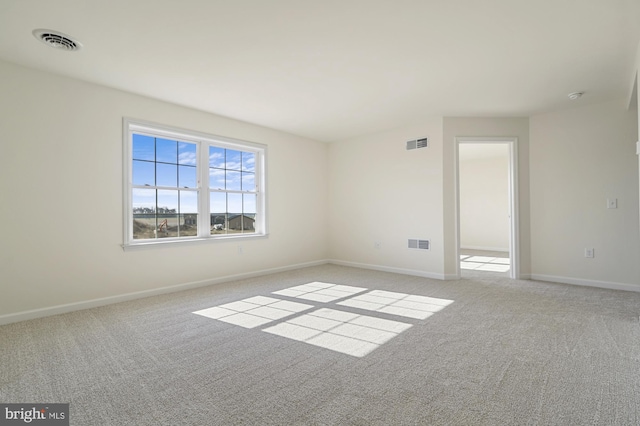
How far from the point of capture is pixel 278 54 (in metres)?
3.13

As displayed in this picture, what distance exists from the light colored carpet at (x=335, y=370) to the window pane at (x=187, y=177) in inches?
74.1

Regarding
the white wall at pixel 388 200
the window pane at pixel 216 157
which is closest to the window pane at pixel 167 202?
the window pane at pixel 216 157

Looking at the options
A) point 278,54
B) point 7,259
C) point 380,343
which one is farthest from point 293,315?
point 7,259

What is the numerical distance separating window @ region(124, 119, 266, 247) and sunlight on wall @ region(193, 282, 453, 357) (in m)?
1.52

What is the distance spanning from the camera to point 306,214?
642 cm

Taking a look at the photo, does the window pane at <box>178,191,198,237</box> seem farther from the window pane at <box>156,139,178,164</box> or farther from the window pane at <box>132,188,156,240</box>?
the window pane at <box>156,139,178,164</box>

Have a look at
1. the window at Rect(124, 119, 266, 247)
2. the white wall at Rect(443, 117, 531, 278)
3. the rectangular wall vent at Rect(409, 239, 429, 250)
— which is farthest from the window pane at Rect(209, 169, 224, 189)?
the white wall at Rect(443, 117, 531, 278)

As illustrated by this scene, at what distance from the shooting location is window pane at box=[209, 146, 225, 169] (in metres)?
5.05

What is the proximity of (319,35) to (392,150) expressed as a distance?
11.0ft

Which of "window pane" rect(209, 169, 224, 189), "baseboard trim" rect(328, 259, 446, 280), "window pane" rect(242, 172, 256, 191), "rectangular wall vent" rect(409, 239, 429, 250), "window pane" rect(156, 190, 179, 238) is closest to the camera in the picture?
"window pane" rect(156, 190, 179, 238)

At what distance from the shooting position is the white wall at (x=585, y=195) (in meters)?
4.38

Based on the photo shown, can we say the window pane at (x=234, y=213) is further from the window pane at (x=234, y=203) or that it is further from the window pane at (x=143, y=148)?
the window pane at (x=143, y=148)

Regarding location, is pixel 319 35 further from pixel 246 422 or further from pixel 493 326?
pixel 493 326

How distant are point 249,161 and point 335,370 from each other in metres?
4.18
